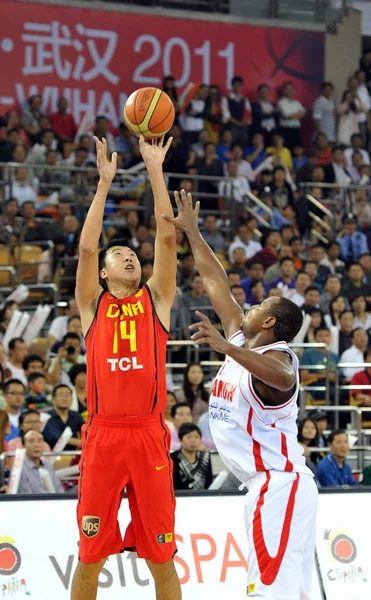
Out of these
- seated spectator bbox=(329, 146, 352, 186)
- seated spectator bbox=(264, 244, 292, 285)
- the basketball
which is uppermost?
seated spectator bbox=(329, 146, 352, 186)

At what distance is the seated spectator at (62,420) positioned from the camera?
11.0 metres

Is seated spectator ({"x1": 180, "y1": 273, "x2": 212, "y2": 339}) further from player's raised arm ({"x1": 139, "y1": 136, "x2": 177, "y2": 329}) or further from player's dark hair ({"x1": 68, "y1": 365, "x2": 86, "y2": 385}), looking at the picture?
player's raised arm ({"x1": 139, "y1": 136, "x2": 177, "y2": 329})

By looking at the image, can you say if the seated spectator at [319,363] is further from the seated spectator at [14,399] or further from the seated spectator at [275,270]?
the seated spectator at [14,399]

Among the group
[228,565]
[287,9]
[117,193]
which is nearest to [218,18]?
[287,9]

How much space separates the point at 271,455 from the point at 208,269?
1.42m

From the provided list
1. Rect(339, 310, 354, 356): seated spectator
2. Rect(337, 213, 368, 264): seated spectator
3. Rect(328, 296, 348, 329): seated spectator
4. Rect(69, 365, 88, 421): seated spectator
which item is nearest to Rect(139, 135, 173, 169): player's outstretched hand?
Rect(69, 365, 88, 421): seated spectator

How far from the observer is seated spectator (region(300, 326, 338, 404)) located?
13.5m

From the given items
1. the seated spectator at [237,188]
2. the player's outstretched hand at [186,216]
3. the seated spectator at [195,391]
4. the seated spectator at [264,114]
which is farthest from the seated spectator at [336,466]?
the seated spectator at [264,114]

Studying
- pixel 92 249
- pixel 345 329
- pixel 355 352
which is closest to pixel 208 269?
pixel 92 249

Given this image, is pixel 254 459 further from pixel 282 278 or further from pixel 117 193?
pixel 117 193

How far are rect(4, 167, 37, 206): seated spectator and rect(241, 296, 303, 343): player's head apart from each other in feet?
34.4

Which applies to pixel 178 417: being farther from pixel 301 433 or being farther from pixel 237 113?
pixel 237 113

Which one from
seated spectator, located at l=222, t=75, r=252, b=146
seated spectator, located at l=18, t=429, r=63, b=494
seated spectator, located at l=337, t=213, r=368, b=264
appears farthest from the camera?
seated spectator, located at l=222, t=75, r=252, b=146

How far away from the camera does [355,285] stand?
15914 millimetres
